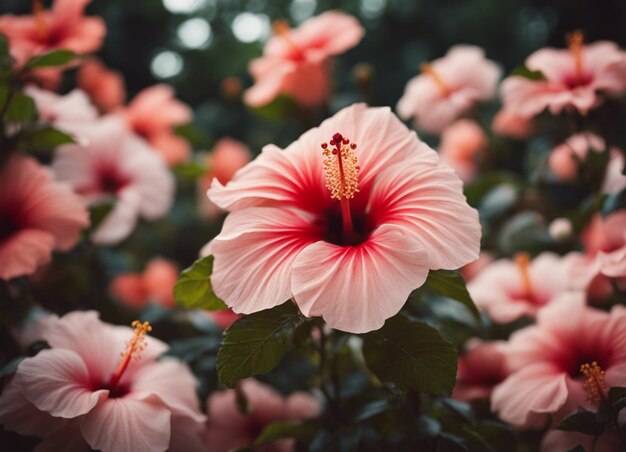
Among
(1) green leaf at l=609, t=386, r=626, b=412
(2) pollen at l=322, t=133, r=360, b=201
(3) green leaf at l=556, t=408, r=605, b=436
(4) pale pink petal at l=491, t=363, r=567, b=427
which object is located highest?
(2) pollen at l=322, t=133, r=360, b=201

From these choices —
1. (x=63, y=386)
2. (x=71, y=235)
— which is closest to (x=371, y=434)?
(x=63, y=386)

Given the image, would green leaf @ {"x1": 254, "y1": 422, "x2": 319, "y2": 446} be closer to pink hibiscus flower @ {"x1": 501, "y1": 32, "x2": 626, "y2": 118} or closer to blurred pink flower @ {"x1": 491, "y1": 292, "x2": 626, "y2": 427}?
blurred pink flower @ {"x1": 491, "y1": 292, "x2": 626, "y2": 427}

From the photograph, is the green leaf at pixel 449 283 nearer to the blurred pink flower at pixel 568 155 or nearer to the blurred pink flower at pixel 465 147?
the blurred pink flower at pixel 568 155

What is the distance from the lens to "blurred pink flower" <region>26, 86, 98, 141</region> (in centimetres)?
112

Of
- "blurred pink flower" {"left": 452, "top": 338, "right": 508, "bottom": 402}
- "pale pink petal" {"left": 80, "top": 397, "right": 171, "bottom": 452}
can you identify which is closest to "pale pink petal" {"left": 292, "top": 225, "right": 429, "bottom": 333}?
"pale pink petal" {"left": 80, "top": 397, "right": 171, "bottom": 452}

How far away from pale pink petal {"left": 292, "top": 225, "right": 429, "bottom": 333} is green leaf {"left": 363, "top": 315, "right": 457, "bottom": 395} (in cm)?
12

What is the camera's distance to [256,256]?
74cm

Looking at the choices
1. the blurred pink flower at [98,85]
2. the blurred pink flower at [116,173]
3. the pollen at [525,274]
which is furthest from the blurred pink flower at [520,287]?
the blurred pink flower at [98,85]

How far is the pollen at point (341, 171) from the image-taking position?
30.5 inches

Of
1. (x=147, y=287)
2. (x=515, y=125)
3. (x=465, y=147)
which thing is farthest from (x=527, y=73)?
(x=147, y=287)

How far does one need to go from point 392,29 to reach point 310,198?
129cm

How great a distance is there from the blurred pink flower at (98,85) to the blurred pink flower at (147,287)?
462mm

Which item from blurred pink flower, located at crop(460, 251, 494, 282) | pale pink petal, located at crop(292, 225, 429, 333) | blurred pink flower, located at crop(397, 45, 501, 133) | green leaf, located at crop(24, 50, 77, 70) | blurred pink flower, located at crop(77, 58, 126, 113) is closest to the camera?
pale pink petal, located at crop(292, 225, 429, 333)

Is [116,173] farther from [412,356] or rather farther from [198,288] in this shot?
[412,356]
